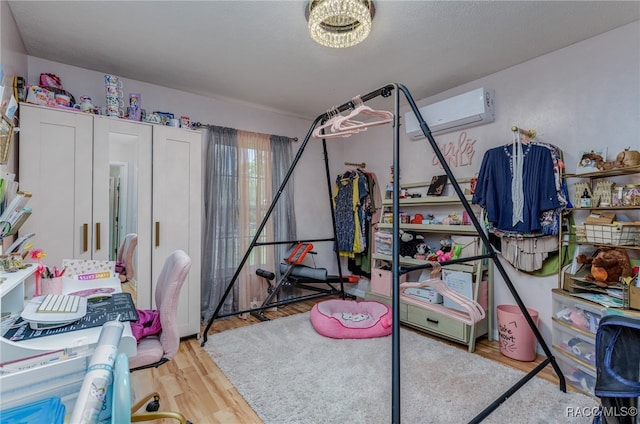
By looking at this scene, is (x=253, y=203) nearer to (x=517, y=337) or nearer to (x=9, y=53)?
(x=9, y=53)

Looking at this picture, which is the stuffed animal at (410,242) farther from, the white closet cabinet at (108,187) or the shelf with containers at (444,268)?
the white closet cabinet at (108,187)

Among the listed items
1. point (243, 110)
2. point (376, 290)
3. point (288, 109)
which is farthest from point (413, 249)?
point (243, 110)

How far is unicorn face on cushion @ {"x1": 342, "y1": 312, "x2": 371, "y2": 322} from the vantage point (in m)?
2.99

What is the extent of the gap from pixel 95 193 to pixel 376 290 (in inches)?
108

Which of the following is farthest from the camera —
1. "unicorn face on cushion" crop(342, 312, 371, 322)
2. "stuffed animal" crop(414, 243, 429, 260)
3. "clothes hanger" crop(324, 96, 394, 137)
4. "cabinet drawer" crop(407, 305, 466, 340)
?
"stuffed animal" crop(414, 243, 429, 260)

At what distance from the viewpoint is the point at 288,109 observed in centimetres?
375

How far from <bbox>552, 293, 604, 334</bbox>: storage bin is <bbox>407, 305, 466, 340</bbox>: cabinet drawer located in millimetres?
681

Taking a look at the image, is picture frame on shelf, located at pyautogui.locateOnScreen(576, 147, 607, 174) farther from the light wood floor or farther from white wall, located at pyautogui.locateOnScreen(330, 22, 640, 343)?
the light wood floor

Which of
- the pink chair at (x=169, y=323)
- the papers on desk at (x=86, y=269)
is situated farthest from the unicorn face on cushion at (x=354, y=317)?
the papers on desk at (x=86, y=269)

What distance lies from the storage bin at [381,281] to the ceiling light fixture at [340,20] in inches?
88.0

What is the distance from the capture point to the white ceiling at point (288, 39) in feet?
6.15

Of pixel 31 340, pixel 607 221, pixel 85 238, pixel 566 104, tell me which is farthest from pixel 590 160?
pixel 85 238

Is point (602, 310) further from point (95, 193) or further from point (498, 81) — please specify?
point (95, 193)

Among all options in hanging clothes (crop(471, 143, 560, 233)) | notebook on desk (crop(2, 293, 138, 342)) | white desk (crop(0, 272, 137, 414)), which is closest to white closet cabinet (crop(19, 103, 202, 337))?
notebook on desk (crop(2, 293, 138, 342))
